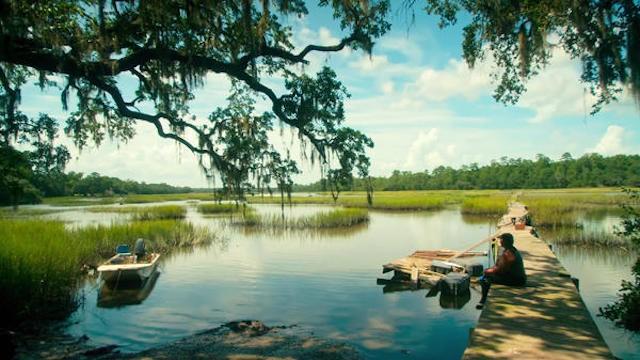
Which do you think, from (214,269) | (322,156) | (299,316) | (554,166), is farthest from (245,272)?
(554,166)

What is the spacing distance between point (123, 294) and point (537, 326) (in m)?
12.6

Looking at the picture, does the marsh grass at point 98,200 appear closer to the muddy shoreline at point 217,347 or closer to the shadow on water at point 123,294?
the shadow on water at point 123,294

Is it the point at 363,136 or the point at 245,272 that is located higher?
the point at 363,136

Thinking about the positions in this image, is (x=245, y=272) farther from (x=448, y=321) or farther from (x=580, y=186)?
(x=580, y=186)

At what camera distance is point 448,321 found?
459 inches

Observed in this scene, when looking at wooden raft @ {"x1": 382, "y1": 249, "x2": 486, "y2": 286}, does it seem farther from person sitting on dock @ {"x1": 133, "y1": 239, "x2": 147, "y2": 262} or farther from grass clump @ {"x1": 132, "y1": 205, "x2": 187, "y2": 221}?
grass clump @ {"x1": 132, "y1": 205, "x2": 187, "y2": 221}

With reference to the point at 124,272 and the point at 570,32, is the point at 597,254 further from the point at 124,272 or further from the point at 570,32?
the point at 124,272

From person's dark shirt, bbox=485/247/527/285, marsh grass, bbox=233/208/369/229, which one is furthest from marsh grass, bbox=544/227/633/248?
marsh grass, bbox=233/208/369/229

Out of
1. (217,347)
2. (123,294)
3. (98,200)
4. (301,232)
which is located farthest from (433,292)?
(98,200)

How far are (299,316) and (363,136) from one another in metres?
5.89

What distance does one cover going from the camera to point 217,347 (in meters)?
9.10

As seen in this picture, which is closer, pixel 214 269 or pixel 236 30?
pixel 236 30

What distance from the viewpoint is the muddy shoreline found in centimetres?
860

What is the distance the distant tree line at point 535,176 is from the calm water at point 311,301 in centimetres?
7224
